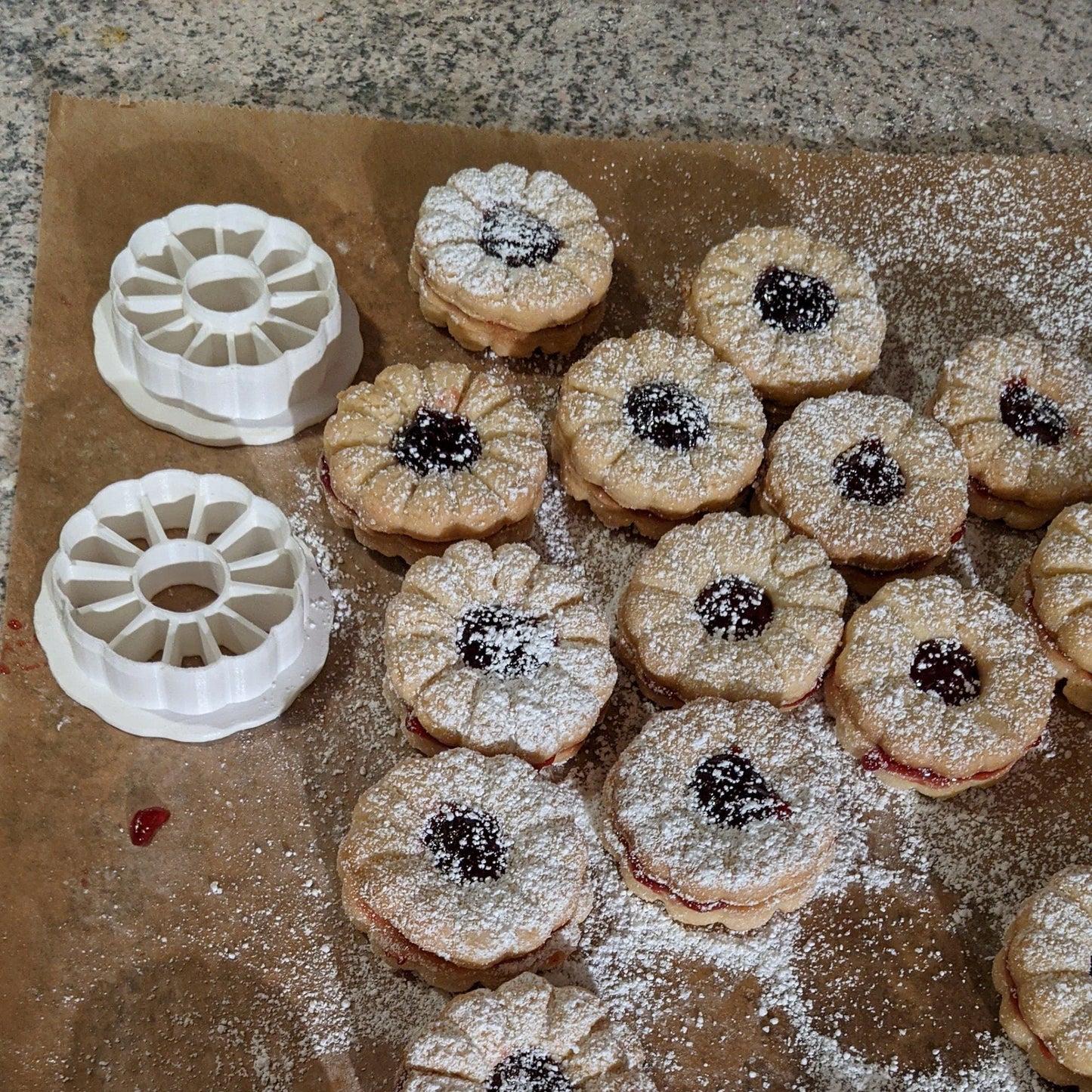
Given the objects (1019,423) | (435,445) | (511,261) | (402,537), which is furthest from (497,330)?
(1019,423)

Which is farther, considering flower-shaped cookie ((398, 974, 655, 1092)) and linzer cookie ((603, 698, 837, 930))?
linzer cookie ((603, 698, 837, 930))

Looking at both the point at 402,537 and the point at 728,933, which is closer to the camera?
the point at 728,933

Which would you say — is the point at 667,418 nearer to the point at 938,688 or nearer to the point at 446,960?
the point at 938,688

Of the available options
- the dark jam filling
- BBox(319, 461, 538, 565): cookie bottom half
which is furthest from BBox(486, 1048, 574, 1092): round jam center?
the dark jam filling

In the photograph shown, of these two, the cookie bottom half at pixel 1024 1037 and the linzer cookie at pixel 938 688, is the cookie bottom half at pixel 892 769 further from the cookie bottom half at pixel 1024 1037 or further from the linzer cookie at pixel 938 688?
the cookie bottom half at pixel 1024 1037

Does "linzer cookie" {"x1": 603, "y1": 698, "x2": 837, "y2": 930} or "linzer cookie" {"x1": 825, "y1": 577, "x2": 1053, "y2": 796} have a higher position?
"linzer cookie" {"x1": 825, "y1": 577, "x2": 1053, "y2": 796}

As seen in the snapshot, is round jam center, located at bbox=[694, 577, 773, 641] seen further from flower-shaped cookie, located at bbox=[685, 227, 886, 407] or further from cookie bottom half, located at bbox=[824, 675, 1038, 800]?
flower-shaped cookie, located at bbox=[685, 227, 886, 407]

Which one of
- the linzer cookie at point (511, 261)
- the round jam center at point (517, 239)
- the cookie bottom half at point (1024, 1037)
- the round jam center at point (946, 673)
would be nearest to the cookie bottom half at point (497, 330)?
the linzer cookie at point (511, 261)
